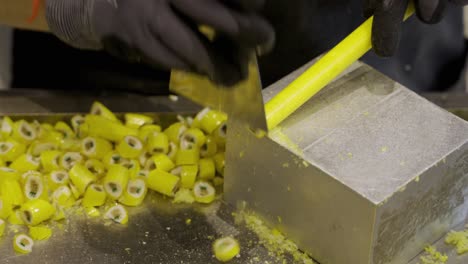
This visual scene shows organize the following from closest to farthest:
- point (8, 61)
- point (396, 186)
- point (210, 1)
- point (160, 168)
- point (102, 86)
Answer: point (210, 1) → point (396, 186) → point (160, 168) → point (102, 86) → point (8, 61)

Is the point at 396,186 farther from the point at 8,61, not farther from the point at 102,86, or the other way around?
the point at 8,61

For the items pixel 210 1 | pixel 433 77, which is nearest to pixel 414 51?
pixel 433 77

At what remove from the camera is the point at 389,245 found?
5.08ft

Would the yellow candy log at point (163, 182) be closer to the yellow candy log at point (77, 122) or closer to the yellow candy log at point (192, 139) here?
the yellow candy log at point (192, 139)

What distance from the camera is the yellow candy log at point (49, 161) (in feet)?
5.86

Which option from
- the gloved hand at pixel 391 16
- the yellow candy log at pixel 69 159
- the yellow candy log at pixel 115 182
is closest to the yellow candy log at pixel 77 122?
the yellow candy log at pixel 69 159

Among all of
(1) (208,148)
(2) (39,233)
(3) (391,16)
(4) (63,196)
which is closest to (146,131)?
(1) (208,148)

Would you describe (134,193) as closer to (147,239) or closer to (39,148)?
(147,239)

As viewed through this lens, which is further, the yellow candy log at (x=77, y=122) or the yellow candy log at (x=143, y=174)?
the yellow candy log at (x=77, y=122)

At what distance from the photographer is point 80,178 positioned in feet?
5.67

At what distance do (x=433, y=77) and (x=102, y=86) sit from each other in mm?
1000

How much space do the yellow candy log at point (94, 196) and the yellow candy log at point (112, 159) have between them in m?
0.08

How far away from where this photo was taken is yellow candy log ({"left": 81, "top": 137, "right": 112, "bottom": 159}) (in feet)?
5.98

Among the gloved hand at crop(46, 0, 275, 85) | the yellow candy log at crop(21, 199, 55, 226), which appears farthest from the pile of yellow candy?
the gloved hand at crop(46, 0, 275, 85)
